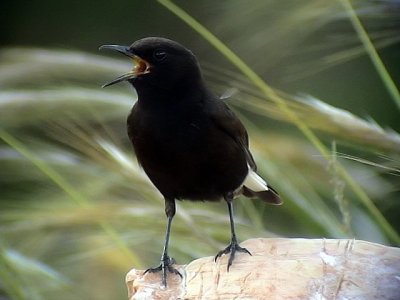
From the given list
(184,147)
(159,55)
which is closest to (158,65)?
(159,55)

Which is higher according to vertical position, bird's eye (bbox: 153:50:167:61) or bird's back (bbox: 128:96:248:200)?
bird's eye (bbox: 153:50:167:61)

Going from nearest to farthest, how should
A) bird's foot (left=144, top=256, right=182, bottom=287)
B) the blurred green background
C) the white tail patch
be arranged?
bird's foot (left=144, top=256, right=182, bottom=287), the white tail patch, the blurred green background

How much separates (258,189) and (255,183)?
0.02m

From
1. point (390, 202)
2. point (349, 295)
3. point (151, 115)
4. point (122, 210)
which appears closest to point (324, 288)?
point (349, 295)

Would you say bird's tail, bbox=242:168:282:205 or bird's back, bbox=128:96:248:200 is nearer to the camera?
bird's back, bbox=128:96:248:200

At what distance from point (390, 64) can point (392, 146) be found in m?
0.69

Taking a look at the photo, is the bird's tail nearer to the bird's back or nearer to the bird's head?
the bird's back

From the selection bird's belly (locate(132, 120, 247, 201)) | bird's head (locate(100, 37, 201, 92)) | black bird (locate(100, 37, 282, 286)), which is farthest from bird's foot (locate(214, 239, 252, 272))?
bird's head (locate(100, 37, 201, 92))

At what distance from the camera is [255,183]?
1.95m

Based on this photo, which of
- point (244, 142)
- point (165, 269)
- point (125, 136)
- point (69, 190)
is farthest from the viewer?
point (125, 136)

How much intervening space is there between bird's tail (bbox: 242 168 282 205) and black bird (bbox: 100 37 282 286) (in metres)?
0.12

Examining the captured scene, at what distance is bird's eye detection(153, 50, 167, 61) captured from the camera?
175 cm

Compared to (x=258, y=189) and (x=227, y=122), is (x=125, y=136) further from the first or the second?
A: (x=227, y=122)

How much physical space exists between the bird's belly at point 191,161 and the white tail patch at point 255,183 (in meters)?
0.08
